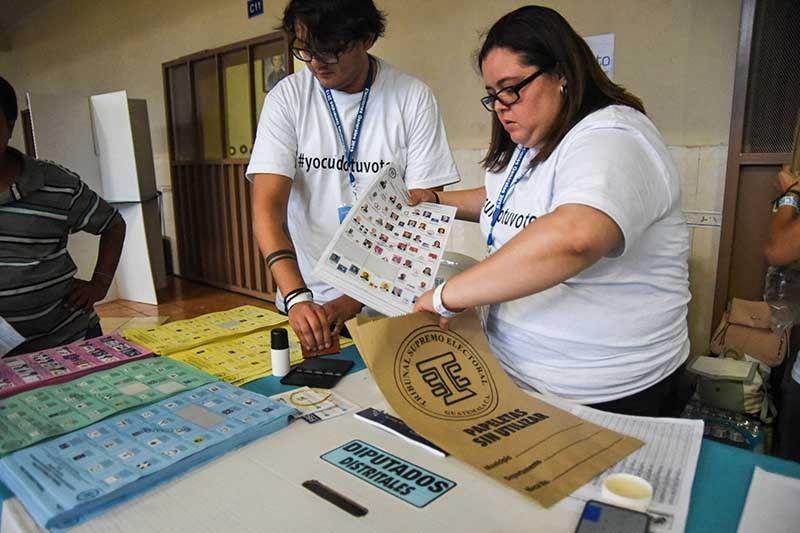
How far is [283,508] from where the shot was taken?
0.70m

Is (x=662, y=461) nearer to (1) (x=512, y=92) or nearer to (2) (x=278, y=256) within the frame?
(1) (x=512, y=92)

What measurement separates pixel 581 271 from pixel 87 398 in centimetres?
88

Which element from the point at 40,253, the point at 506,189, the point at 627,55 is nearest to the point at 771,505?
the point at 506,189

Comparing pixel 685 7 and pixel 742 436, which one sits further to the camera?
pixel 685 7

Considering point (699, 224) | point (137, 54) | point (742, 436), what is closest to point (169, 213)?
A: point (137, 54)

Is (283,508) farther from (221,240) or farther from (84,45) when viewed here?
(84,45)

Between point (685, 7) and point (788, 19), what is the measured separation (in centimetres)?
38

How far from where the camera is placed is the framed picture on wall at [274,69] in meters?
4.15

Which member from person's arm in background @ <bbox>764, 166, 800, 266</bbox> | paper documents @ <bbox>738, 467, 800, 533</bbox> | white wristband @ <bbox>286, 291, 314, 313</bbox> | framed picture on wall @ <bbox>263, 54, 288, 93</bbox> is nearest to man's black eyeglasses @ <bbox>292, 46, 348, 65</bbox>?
white wristband @ <bbox>286, 291, 314, 313</bbox>

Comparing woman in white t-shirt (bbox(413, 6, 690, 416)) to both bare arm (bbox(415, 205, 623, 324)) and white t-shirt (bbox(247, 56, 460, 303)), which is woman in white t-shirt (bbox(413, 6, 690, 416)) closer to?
bare arm (bbox(415, 205, 623, 324))

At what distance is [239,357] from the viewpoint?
1248 mm

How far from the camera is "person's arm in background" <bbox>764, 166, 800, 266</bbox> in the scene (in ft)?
5.18

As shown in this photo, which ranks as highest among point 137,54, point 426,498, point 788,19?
point 137,54

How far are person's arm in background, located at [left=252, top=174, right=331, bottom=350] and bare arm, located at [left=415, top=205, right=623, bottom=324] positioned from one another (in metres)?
0.46
